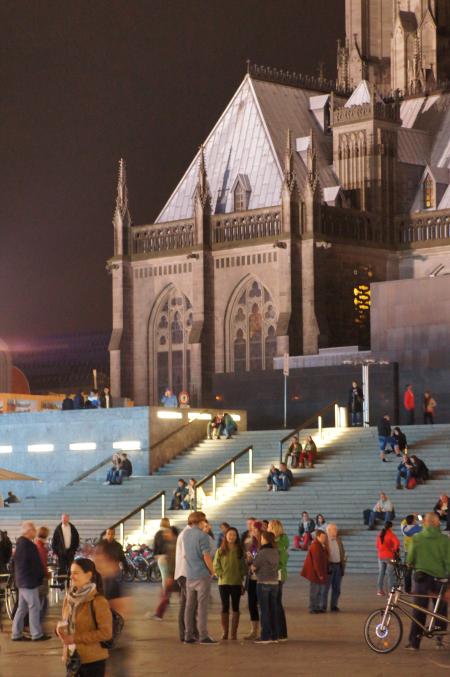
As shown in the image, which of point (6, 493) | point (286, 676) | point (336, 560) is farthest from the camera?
point (6, 493)

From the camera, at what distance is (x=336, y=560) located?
89.4 feet

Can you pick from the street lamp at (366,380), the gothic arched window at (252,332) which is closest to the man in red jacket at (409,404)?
the street lamp at (366,380)

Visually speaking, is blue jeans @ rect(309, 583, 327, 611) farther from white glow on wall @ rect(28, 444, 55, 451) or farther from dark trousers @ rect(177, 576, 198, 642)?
white glow on wall @ rect(28, 444, 55, 451)

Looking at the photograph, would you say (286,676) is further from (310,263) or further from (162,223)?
(162,223)

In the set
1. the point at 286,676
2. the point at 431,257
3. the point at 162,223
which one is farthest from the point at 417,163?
the point at 286,676

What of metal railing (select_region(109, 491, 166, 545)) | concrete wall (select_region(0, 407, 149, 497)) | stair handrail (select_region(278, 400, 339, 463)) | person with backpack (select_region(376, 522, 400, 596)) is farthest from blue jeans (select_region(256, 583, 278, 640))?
concrete wall (select_region(0, 407, 149, 497))

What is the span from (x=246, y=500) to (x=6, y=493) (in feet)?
33.4

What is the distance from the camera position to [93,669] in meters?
13.6

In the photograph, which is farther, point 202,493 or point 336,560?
point 202,493

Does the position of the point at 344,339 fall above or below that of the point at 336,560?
above

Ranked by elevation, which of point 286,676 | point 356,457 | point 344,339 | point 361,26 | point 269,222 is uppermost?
point 361,26

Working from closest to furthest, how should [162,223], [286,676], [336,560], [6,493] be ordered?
1. [286,676]
2. [336,560]
3. [6,493]
4. [162,223]

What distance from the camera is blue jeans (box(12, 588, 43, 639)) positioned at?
22641mm

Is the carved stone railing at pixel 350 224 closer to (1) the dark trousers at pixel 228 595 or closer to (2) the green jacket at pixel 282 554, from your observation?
(2) the green jacket at pixel 282 554
